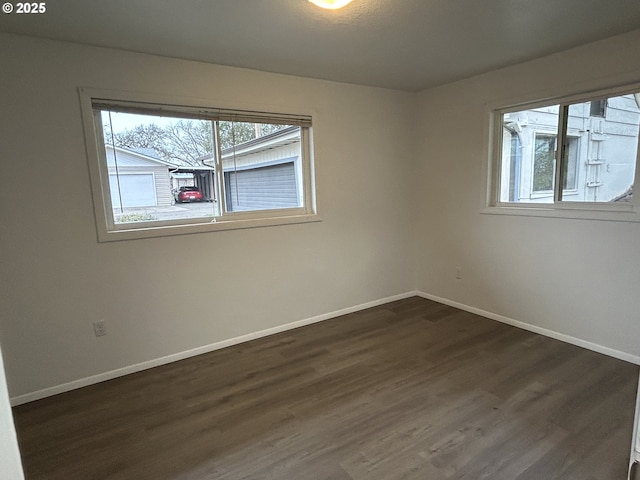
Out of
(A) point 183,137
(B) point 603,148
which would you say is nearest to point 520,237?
(B) point 603,148

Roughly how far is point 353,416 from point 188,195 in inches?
82.3

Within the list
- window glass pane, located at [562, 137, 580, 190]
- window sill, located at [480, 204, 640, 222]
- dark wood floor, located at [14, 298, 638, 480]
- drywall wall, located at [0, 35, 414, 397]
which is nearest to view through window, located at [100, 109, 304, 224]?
drywall wall, located at [0, 35, 414, 397]

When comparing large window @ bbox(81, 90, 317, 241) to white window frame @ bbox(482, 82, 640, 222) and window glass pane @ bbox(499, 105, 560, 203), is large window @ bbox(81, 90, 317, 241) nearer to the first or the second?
white window frame @ bbox(482, 82, 640, 222)

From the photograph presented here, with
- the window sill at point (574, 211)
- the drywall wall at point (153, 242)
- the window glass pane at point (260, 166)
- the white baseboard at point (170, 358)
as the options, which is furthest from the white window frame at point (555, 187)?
the window glass pane at point (260, 166)

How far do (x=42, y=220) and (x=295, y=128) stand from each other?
213cm

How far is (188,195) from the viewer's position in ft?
9.76

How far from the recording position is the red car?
2934 millimetres

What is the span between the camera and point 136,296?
273 cm

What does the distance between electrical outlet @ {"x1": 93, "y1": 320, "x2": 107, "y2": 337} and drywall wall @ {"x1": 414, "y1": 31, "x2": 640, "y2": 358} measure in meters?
→ 3.27

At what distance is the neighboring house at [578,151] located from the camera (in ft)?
8.72

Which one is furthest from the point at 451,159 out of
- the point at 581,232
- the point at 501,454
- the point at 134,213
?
the point at 134,213

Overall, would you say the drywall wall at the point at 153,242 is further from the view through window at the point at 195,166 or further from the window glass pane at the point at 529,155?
the window glass pane at the point at 529,155

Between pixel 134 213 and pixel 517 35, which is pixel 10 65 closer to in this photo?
pixel 134 213

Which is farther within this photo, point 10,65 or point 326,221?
point 326,221
